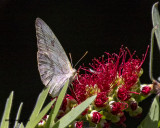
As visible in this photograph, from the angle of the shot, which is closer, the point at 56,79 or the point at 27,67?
the point at 56,79

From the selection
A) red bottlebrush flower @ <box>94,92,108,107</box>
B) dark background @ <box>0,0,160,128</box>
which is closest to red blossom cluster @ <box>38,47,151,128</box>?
red bottlebrush flower @ <box>94,92,108,107</box>

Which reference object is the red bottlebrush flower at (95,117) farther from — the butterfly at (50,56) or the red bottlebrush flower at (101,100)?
the butterfly at (50,56)

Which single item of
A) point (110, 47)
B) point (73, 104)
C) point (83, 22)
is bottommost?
point (110, 47)

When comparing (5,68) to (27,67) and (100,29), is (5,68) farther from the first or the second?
(100,29)

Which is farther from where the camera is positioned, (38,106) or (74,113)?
(38,106)

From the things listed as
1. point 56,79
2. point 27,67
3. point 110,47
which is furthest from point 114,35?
point 56,79

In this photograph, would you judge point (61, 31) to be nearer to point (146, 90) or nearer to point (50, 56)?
point (50, 56)

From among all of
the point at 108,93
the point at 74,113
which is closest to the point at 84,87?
the point at 108,93
